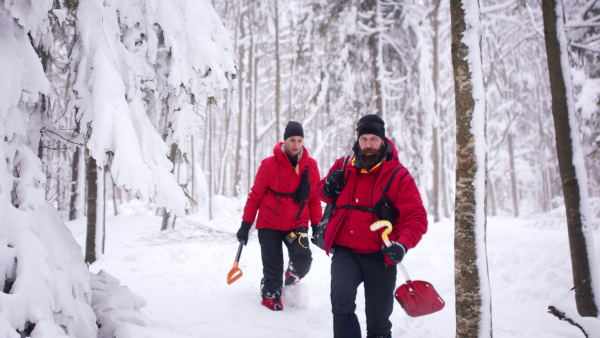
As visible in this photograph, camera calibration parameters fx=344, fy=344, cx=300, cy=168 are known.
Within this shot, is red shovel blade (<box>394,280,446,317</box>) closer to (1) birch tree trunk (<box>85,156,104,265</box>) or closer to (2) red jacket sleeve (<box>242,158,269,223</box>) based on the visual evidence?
(2) red jacket sleeve (<box>242,158,269,223</box>)

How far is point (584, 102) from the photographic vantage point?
761 centimetres

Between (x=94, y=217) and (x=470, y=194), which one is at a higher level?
(x=470, y=194)

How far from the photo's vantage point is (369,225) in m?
2.85

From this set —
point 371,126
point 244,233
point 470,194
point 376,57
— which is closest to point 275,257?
point 244,233

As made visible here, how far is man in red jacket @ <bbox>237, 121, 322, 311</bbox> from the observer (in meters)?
4.17

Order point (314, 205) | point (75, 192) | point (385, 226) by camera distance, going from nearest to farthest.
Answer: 1. point (385, 226)
2. point (314, 205)
3. point (75, 192)

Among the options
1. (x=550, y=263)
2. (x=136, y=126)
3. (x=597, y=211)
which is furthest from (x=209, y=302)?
(x=597, y=211)

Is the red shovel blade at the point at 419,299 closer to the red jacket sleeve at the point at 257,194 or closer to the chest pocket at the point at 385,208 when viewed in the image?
the chest pocket at the point at 385,208

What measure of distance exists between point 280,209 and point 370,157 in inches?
62.3

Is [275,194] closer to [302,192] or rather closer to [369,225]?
[302,192]

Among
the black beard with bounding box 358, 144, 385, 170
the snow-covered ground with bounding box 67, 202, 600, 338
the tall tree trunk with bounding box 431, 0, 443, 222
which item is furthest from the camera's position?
the tall tree trunk with bounding box 431, 0, 443, 222

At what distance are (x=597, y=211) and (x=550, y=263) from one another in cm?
502

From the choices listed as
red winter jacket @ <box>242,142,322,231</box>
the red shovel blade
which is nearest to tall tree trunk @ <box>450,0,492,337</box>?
the red shovel blade

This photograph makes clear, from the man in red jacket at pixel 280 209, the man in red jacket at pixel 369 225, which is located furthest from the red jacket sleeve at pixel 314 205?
the man in red jacket at pixel 369 225
